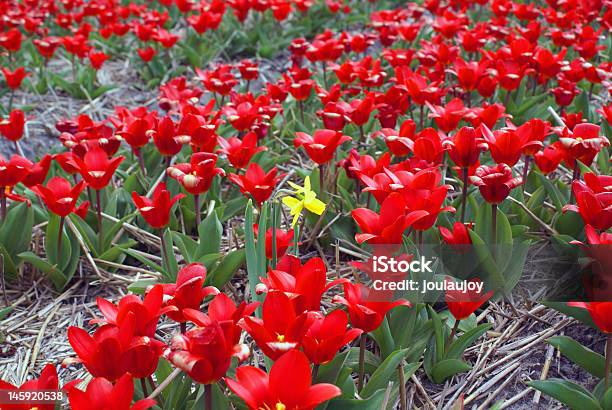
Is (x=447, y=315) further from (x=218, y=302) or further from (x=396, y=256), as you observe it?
(x=218, y=302)

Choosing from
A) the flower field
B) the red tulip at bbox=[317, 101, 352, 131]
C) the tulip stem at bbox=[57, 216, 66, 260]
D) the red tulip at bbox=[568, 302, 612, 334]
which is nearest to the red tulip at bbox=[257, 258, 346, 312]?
the flower field

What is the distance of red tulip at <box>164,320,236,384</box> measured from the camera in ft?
3.81

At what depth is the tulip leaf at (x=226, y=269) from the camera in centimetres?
209

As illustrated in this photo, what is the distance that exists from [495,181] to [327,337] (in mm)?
737

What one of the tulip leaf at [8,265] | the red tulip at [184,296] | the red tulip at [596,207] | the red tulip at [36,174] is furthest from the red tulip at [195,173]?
the red tulip at [596,207]

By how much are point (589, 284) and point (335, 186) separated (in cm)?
104

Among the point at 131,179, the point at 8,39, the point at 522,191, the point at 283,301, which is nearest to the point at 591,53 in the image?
the point at 522,191

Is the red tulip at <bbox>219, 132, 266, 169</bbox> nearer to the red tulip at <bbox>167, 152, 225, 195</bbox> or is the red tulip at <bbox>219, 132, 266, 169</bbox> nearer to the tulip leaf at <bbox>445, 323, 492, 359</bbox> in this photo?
the red tulip at <bbox>167, 152, 225, 195</bbox>

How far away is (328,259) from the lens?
2.40 metres

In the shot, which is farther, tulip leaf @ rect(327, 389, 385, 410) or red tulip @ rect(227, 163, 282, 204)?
red tulip @ rect(227, 163, 282, 204)

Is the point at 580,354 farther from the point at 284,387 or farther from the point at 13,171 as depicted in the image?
the point at 13,171

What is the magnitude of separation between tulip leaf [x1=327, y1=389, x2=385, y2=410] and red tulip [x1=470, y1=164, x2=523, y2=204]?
2.23 feet

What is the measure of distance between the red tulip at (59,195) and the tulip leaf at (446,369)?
1226 millimetres

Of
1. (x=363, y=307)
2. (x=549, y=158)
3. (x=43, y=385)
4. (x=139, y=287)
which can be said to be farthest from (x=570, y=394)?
(x=139, y=287)
